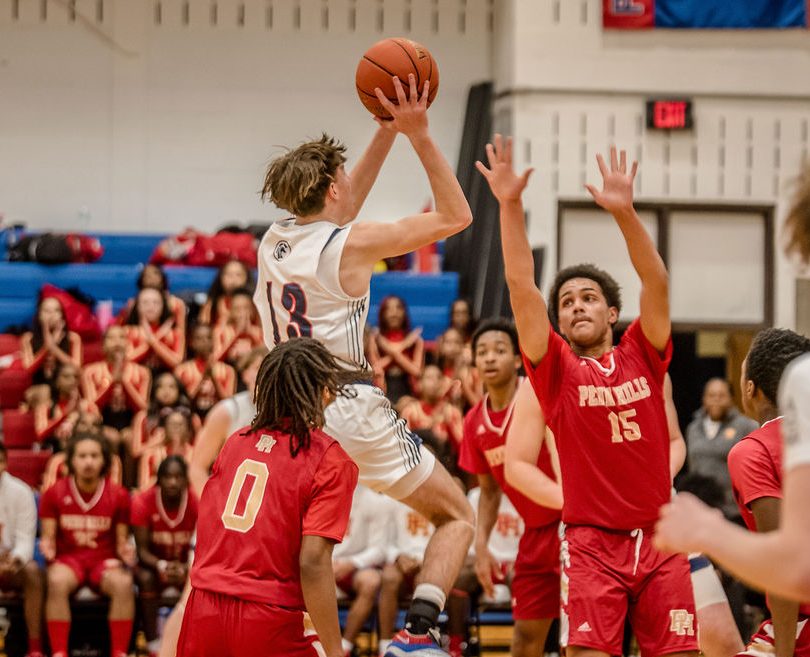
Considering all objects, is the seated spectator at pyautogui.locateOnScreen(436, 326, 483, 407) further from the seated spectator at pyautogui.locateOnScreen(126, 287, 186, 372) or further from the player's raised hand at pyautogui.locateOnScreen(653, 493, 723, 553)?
the player's raised hand at pyautogui.locateOnScreen(653, 493, 723, 553)

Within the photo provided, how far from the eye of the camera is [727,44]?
Answer: 42.0 feet

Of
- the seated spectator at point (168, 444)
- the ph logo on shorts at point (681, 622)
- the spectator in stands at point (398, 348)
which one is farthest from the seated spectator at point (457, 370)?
the ph logo on shorts at point (681, 622)

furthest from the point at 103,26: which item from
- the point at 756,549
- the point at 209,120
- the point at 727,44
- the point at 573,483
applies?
the point at 756,549

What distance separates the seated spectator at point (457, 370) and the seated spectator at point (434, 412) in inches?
4.3

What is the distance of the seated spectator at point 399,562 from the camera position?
7.90 m

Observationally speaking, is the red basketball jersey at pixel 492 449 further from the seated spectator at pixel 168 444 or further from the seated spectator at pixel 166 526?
the seated spectator at pixel 168 444

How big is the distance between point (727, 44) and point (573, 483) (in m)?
9.27

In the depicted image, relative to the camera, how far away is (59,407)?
32.6 ft

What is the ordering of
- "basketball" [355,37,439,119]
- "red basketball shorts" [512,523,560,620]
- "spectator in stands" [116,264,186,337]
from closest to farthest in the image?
"basketball" [355,37,439,119] < "red basketball shorts" [512,523,560,620] < "spectator in stands" [116,264,186,337]

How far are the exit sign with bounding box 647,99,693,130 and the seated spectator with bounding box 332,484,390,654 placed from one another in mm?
5868

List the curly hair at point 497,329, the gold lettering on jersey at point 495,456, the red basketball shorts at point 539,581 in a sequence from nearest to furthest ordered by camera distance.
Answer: the red basketball shorts at point 539,581 → the gold lettering on jersey at point 495,456 → the curly hair at point 497,329

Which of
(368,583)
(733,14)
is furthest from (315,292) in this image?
(733,14)

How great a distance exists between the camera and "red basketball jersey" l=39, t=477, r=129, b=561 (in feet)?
26.9

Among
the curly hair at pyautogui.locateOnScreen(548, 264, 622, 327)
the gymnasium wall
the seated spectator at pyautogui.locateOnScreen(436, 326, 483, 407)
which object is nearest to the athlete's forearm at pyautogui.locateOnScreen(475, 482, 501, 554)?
the curly hair at pyautogui.locateOnScreen(548, 264, 622, 327)
